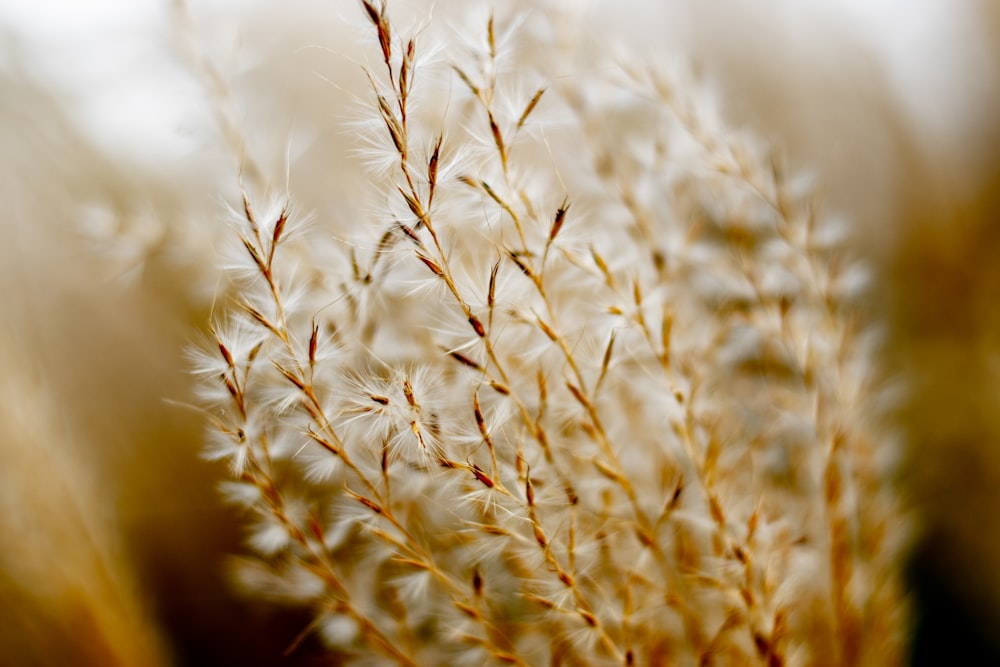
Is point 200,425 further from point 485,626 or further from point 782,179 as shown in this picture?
point 782,179

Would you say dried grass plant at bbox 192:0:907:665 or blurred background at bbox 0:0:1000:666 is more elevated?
blurred background at bbox 0:0:1000:666

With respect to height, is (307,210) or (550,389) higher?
(307,210)

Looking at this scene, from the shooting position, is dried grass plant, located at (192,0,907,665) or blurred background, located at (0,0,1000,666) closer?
dried grass plant, located at (192,0,907,665)

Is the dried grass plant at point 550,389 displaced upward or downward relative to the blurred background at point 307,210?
downward

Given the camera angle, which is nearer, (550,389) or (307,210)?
(550,389)
